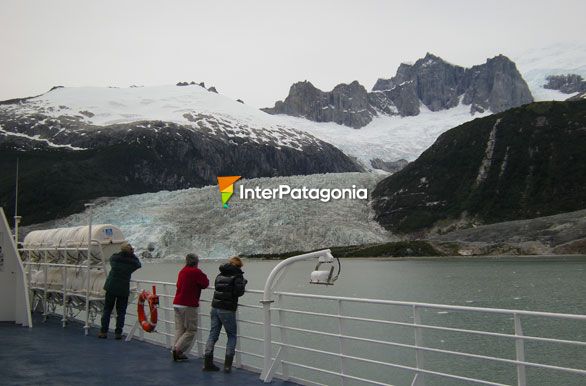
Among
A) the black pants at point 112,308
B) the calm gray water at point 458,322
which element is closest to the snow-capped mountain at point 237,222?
the calm gray water at point 458,322

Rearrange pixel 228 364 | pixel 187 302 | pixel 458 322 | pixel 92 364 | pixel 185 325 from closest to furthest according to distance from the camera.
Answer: pixel 228 364
pixel 92 364
pixel 187 302
pixel 185 325
pixel 458 322

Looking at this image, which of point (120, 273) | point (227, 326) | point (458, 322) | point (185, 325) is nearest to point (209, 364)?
point (227, 326)

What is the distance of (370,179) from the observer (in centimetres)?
12975

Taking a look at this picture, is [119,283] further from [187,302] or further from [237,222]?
[237,222]

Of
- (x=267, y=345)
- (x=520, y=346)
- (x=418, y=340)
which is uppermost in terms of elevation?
(x=520, y=346)

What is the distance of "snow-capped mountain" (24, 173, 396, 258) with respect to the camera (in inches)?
3706

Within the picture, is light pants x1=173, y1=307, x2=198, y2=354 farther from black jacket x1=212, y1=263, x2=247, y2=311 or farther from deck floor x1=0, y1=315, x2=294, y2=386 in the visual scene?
black jacket x1=212, y1=263, x2=247, y2=311

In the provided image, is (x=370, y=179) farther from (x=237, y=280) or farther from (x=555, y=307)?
(x=237, y=280)

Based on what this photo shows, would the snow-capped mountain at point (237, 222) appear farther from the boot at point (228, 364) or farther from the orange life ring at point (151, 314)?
the boot at point (228, 364)

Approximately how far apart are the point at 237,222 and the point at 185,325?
9060cm

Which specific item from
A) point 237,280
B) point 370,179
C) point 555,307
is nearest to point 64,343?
point 237,280

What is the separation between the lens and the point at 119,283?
41.7ft

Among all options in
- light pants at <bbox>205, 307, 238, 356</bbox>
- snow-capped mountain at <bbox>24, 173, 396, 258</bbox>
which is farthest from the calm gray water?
snow-capped mountain at <bbox>24, 173, 396, 258</bbox>

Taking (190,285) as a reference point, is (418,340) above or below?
below
